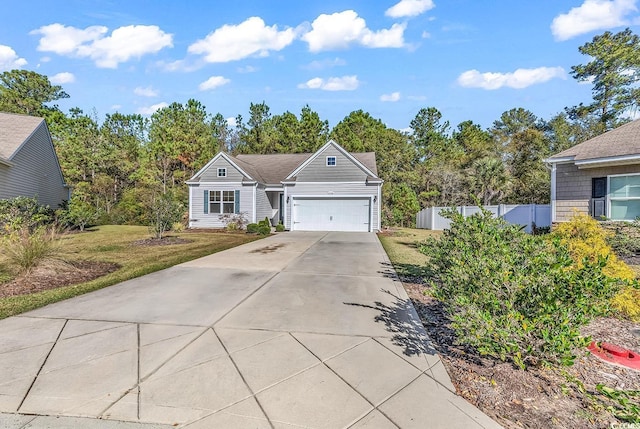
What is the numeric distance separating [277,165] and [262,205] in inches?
179

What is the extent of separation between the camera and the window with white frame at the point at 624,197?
9.79 meters

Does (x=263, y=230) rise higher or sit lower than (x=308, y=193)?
lower

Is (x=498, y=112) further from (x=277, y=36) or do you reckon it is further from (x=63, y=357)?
(x=63, y=357)

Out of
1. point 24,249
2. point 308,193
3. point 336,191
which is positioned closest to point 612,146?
point 336,191

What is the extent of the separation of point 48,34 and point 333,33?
14.4 metres

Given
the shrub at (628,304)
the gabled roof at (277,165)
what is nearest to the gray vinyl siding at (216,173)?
the gabled roof at (277,165)

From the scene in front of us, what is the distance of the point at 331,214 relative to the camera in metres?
18.7

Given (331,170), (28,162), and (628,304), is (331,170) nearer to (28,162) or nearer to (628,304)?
(628,304)

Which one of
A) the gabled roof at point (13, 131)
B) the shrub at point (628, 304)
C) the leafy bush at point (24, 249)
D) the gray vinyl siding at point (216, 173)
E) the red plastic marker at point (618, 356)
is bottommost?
the red plastic marker at point (618, 356)

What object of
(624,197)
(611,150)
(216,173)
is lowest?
(624,197)

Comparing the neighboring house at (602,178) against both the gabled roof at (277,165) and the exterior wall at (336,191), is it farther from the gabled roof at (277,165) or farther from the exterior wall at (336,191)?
the gabled roof at (277,165)

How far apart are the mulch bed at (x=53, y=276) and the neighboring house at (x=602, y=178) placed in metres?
14.2

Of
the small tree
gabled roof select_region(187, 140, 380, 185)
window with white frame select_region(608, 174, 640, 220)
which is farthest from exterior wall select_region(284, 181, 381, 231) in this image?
window with white frame select_region(608, 174, 640, 220)

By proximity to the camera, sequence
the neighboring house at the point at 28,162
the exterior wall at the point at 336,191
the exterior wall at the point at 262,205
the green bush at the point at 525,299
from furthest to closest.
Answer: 1. the exterior wall at the point at 262,205
2. the exterior wall at the point at 336,191
3. the neighboring house at the point at 28,162
4. the green bush at the point at 525,299
